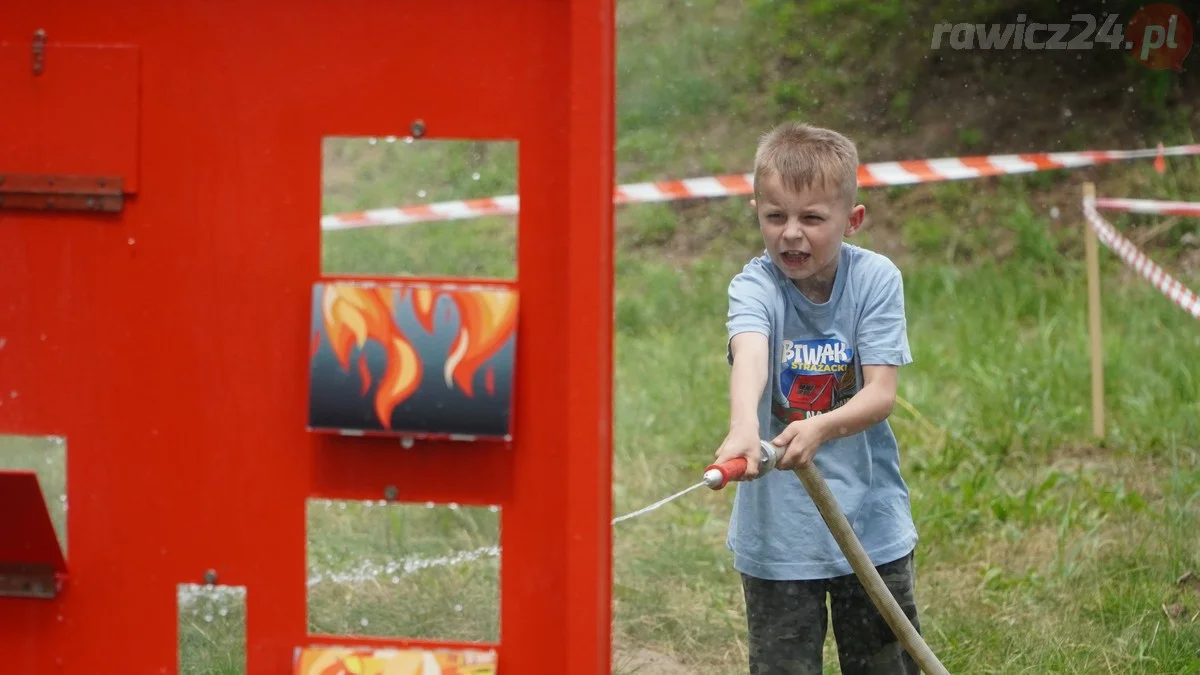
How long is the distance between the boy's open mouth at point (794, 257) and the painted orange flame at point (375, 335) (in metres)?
0.91

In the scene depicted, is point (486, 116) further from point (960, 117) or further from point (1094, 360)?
point (960, 117)

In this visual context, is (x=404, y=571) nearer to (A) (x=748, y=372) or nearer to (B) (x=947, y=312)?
(A) (x=748, y=372)

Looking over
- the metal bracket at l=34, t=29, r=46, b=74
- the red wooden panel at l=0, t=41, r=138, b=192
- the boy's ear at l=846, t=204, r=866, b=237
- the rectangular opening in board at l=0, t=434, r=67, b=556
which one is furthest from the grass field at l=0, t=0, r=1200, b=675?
the boy's ear at l=846, t=204, r=866, b=237

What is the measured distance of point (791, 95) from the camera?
1091cm

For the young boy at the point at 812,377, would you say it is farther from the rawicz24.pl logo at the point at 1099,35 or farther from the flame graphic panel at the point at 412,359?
the rawicz24.pl logo at the point at 1099,35

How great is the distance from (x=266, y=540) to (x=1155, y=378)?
17.0ft

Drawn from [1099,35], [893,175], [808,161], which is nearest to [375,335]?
[808,161]

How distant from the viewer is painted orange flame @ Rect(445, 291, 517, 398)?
2213mm

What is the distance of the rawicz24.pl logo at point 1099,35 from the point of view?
9.73 m

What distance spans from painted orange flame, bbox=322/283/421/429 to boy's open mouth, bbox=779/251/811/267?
2.98 ft

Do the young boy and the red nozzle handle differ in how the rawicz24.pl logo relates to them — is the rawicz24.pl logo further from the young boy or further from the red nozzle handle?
the red nozzle handle

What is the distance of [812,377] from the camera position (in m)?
2.93

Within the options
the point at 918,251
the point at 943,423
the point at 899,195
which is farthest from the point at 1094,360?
the point at 899,195

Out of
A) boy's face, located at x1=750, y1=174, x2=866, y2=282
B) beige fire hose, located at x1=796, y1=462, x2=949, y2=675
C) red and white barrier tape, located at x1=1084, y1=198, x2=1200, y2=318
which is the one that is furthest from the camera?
red and white barrier tape, located at x1=1084, y1=198, x2=1200, y2=318
